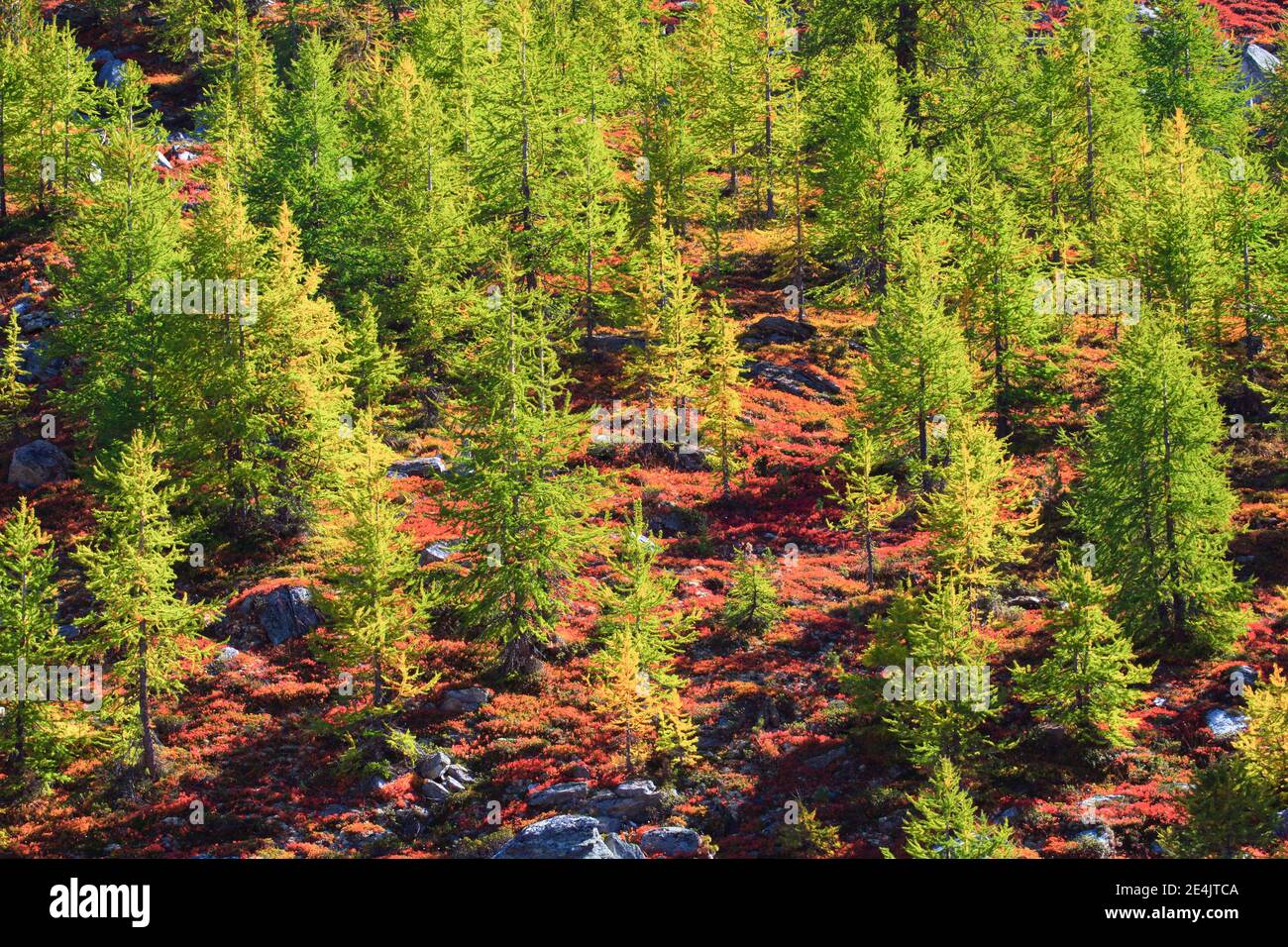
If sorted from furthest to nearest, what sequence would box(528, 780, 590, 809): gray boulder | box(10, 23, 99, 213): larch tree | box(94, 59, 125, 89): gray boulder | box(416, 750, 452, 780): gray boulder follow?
1. box(94, 59, 125, 89): gray boulder
2. box(10, 23, 99, 213): larch tree
3. box(416, 750, 452, 780): gray boulder
4. box(528, 780, 590, 809): gray boulder

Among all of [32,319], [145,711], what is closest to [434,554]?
[145,711]

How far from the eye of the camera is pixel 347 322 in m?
43.4

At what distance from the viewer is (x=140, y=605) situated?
2827 cm

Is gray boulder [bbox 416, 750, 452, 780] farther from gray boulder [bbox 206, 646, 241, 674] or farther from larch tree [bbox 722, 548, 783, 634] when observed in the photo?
larch tree [bbox 722, 548, 783, 634]

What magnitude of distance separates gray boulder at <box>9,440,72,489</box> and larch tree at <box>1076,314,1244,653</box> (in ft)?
109

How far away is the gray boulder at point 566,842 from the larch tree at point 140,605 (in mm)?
9548

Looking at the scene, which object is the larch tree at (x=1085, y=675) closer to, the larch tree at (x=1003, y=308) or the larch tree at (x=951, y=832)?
the larch tree at (x=951, y=832)

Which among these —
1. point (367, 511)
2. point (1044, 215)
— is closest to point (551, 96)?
point (1044, 215)

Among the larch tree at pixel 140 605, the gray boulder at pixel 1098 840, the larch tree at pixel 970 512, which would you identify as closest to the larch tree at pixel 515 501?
the larch tree at pixel 140 605

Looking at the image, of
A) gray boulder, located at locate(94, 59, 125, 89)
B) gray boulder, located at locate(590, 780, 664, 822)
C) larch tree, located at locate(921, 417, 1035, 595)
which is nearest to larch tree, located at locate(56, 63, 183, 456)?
Result: gray boulder, located at locate(590, 780, 664, 822)

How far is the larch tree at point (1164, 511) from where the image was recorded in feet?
100

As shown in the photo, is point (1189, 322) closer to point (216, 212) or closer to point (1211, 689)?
point (1211, 689)

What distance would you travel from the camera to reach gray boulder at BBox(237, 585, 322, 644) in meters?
34.3

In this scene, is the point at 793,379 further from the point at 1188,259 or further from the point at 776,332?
the point at 1188,259
